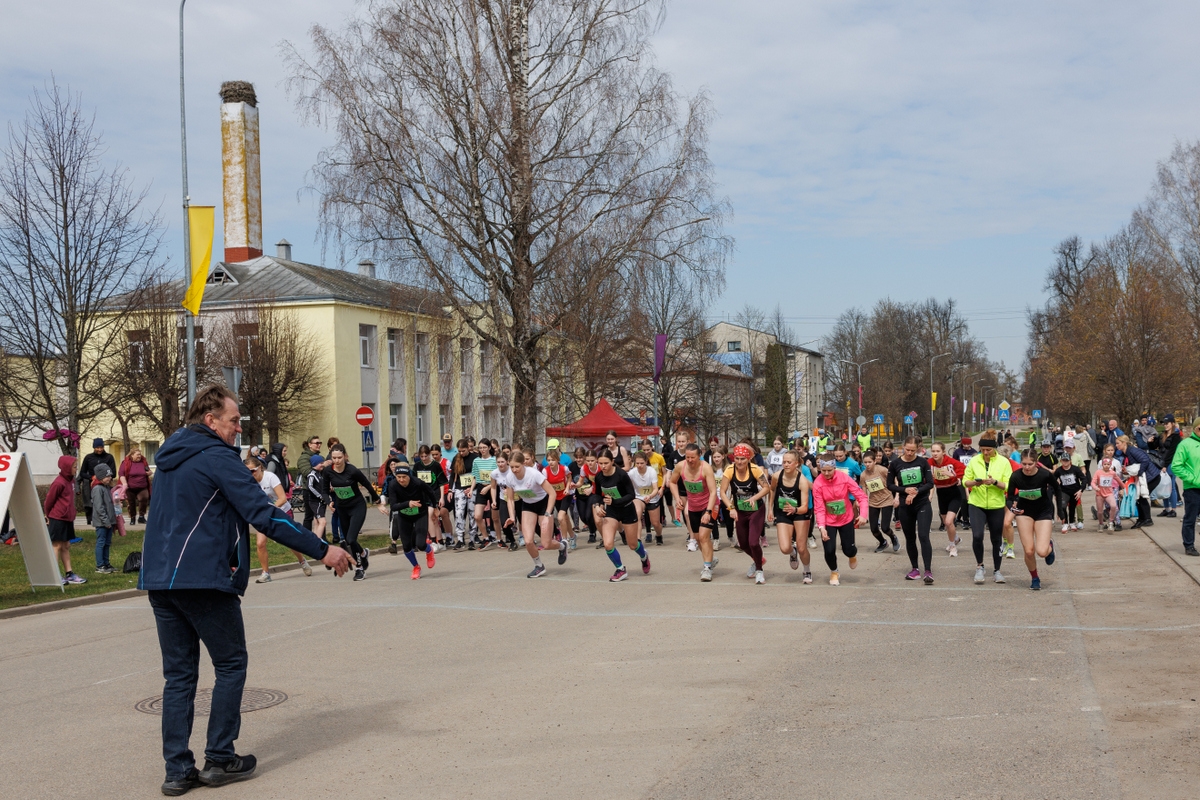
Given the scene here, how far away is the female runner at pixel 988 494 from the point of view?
42.8 feet

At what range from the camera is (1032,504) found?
12328mm

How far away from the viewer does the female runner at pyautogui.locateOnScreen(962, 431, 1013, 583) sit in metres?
13.1

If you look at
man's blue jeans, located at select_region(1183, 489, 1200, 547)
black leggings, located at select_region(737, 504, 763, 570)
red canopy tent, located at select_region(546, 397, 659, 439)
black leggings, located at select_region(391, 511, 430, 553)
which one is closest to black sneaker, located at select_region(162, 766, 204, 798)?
black leggings, located at select_region(737, 504, 763, 570)

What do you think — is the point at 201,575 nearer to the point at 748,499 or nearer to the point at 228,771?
the point at 228,771

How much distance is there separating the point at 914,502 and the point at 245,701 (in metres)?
8.78

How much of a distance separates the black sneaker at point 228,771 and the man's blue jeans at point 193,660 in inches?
1.4

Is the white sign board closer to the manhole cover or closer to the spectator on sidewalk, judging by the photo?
the manhole cover

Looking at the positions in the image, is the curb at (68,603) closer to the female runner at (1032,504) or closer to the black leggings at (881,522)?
the female runner at (1032,504)

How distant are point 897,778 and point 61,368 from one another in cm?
2466

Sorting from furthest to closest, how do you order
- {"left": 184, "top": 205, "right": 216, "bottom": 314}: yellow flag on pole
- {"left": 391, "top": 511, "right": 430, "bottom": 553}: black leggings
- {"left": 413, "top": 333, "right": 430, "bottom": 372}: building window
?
{"left": 413, "top": 333, "right": 430, "bottom": 372}: building window
{"left": 184, "top": 205, "right": 216, "bottom": 314}: yellow flag on pole
{"left": 391, "top": 511, "right": 430, "bottom": 553}: black leggings

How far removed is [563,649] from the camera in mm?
9453

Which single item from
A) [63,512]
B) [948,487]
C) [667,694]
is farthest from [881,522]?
[63,512]

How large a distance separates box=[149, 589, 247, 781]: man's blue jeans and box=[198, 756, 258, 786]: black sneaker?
0.03 metres

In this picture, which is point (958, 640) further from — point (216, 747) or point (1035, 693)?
point (216, 747)
